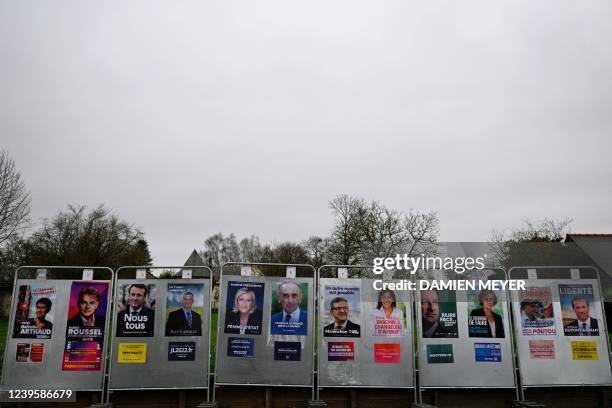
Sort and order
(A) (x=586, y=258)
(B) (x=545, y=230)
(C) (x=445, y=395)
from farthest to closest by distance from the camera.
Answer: (B) (x=545, y=230)
(A) (x=586, y=258)
(C) (x=445, y=395)

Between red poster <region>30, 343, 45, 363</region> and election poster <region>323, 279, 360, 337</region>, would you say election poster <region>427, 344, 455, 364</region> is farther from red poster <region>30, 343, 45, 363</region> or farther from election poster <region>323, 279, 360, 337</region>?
red poster <region>30, 343, 45, 363</region>

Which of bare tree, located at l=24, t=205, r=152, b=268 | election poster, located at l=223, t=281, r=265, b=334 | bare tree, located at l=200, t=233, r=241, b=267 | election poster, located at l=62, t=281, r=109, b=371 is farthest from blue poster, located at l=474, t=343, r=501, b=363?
bare tree, located at l=200, t=233, r=241, b=267

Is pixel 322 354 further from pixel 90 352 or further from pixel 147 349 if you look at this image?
pixel 90 352

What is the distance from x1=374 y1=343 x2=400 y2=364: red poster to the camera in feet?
26.7

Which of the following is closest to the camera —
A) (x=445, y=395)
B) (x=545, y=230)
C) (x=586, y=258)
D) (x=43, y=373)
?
(x=43, y=373)

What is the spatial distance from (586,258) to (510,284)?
957cm

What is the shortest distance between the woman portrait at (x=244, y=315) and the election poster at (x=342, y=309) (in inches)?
48.7

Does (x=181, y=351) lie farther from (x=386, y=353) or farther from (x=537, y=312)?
(x=537, y=312)

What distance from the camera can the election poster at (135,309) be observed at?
8.07m

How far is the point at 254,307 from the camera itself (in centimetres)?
825

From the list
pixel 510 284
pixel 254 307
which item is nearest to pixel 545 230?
pixel 510 284

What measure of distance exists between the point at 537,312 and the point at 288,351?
4613 millimetres

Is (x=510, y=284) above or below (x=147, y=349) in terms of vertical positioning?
above

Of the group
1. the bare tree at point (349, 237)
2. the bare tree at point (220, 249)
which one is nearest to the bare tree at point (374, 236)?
the bare tree at point (349, 237)
